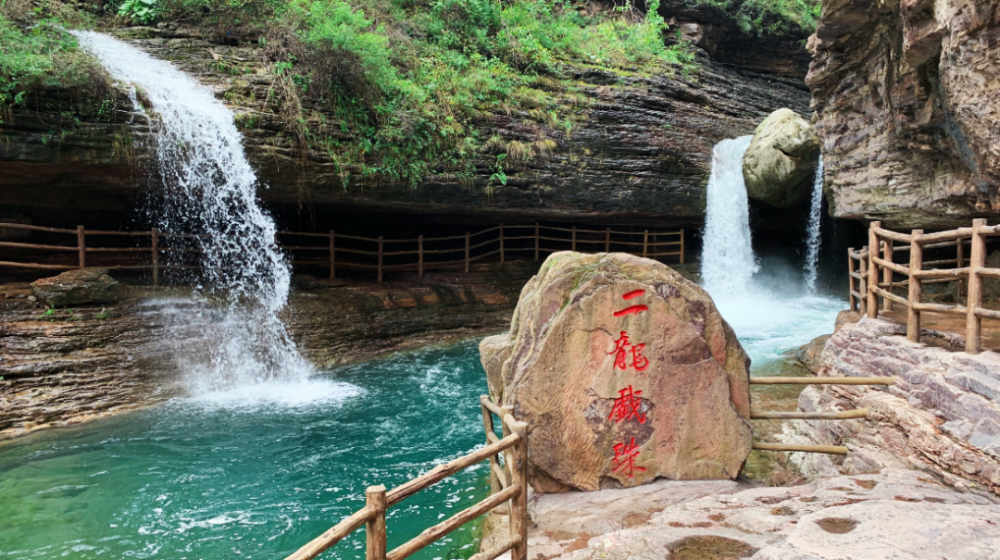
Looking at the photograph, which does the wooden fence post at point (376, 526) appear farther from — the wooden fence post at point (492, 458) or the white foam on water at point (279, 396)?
the white foam on water at point (279, 396)

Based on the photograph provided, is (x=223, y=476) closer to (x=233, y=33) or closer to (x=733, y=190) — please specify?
(x=233, y=33)

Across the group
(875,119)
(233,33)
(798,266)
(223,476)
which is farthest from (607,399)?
(798,266)

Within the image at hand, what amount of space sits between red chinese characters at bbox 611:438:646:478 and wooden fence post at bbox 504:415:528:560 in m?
0.96

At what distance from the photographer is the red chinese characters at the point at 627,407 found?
4.13m

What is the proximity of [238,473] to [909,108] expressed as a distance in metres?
9.77

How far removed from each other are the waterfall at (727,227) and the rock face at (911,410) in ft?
30.7

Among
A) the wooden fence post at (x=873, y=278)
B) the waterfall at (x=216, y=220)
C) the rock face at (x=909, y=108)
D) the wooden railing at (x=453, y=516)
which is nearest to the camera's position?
the wooden railing at (x=453, y=516)

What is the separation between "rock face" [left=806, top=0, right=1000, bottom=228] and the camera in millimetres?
6168

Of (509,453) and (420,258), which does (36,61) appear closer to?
(420,258)

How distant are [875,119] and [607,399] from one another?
342 inches

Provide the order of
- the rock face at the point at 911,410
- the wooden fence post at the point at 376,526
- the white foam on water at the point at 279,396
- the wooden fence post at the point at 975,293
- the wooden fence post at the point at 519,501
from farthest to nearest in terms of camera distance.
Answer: the white foam on water at the point at 279,396, the wooden fence post at the point at 975,293, the rock face at the point at 911,410, the wooden fence post at the point at 519,501, the wooden fence post at the point at 376,526

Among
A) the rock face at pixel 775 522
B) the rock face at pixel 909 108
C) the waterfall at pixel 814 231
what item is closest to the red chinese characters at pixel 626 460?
the rock face at pixel 775 522

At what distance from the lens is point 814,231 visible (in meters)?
15.2

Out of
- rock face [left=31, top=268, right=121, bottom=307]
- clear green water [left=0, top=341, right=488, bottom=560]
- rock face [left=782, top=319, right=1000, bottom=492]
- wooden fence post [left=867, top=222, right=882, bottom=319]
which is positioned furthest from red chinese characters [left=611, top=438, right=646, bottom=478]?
rock face [left=31, top=268, right=121, bottom=307]
